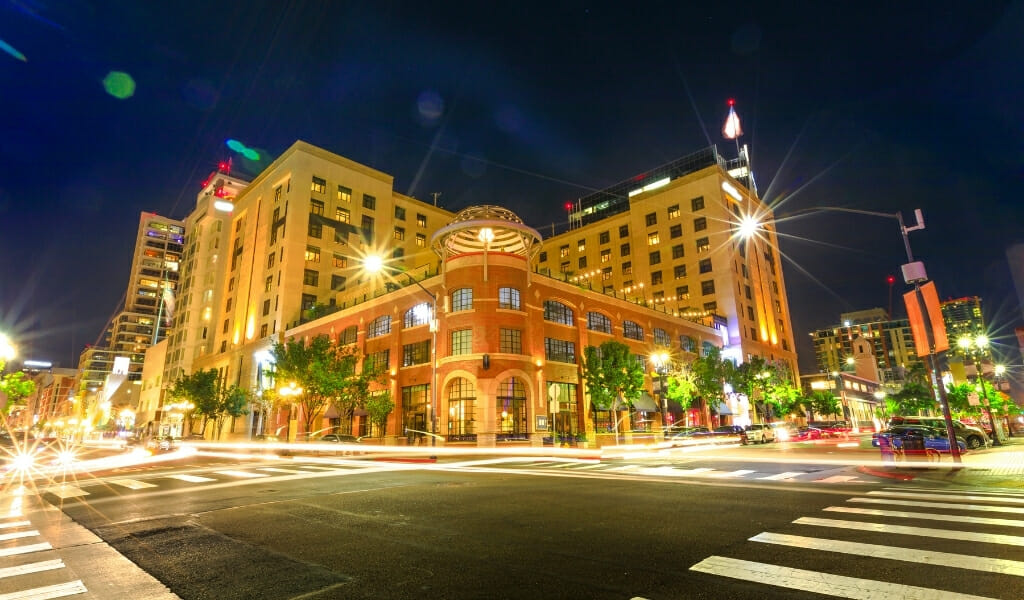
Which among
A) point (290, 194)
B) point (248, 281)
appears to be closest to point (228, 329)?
point (248, 281)

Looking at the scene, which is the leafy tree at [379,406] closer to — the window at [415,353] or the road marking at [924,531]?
the window at [415,353]

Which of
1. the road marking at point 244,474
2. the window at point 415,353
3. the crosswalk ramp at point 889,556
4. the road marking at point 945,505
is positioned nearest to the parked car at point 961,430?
the road marking at point 945,505

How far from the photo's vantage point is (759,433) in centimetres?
3841

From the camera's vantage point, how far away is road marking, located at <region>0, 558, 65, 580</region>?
590 cm

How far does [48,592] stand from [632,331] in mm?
50156

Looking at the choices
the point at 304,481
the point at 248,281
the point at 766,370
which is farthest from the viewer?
the point at 248,281

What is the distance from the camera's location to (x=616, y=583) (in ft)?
16.2

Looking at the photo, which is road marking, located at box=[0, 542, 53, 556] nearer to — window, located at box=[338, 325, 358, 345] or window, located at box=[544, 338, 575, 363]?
window, located at box=[544, 338, 575, 363]

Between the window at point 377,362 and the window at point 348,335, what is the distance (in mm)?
4647

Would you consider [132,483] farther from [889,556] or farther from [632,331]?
[632,331]

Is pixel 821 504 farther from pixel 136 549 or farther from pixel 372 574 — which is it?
pixel 136 549

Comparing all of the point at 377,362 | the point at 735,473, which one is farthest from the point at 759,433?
the point at 377,362

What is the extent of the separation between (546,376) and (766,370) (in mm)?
32019

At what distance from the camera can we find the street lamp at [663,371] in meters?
38.0
